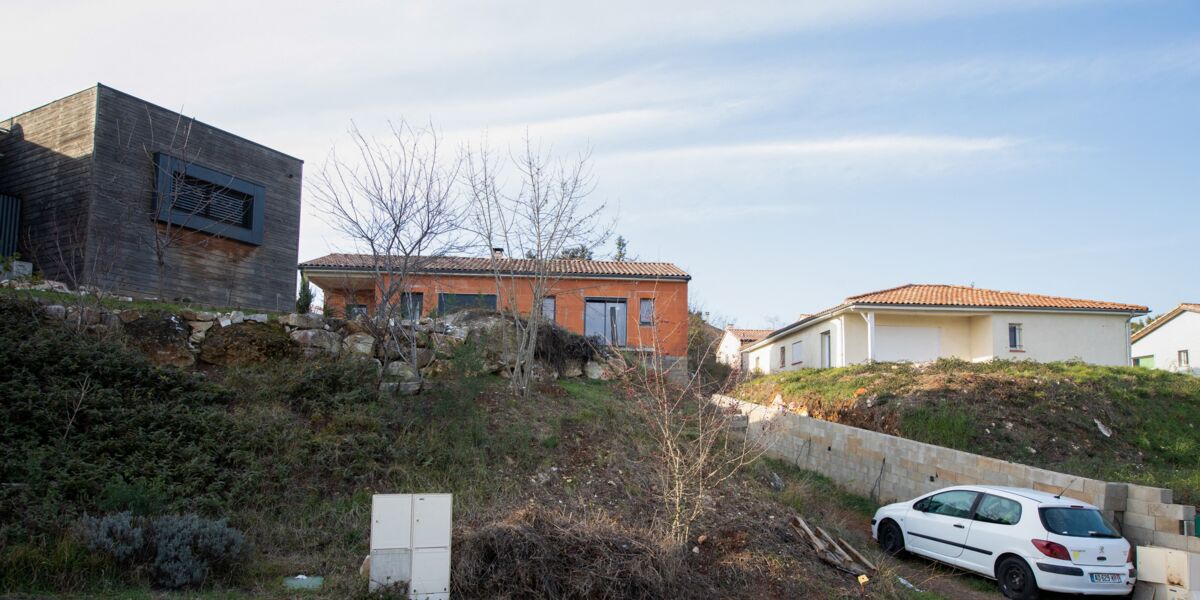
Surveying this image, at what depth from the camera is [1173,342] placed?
32.5 metres

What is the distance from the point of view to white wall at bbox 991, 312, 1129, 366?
78.3ft

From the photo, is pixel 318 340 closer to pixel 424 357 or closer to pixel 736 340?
pixel 424 357

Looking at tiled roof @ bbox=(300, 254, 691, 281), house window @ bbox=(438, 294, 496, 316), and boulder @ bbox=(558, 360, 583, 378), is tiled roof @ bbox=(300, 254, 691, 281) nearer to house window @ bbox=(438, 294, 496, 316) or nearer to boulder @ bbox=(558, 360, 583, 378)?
house window @ bbox=(438, 294, 496, 316)

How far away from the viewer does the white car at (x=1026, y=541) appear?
9.08 m

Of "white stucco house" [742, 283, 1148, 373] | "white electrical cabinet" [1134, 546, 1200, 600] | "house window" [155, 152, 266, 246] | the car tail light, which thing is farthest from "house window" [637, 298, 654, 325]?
"white electrical cabinet" [1134, 546, 1200, 600]

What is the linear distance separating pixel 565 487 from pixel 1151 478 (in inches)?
398

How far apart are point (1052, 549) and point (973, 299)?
56.3 ft

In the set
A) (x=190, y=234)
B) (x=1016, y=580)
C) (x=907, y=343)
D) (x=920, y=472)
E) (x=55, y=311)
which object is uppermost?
(x=190, y=234)

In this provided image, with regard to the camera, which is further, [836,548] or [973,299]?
[973,299]

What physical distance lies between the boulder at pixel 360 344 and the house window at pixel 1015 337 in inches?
771

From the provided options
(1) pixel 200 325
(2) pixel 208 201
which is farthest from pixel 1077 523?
(2) pixel 208 201

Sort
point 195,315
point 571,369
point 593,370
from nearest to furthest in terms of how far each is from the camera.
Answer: point 195,315, point 571,369, point 593,370

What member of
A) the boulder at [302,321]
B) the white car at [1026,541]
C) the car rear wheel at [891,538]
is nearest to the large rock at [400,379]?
the boulder at [302,321]

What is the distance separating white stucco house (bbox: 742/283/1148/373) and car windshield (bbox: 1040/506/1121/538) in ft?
46.7
